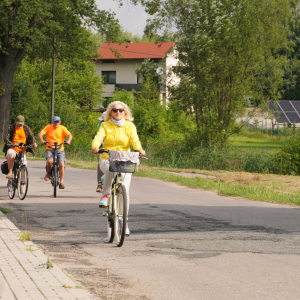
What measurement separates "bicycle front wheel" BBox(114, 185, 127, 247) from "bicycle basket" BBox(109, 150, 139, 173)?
0.25 metres

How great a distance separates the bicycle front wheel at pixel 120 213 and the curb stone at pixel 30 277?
1.06m

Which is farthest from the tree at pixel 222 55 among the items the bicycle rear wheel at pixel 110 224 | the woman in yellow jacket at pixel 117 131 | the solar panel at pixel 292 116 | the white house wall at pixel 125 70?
the white house wall at pixel 125 70

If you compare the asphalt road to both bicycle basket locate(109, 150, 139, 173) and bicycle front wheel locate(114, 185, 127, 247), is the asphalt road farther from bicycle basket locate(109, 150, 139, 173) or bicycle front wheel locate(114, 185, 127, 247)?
bicycle basket locate(109, 150, 139, 173)

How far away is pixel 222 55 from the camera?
89.9 ft

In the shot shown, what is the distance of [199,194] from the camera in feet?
45.2

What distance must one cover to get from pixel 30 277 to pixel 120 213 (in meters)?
2.18

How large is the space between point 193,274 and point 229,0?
2329 centimetres

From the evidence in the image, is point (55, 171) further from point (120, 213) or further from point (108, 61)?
point (108, 61)

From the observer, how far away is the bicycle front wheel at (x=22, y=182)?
1183 cm

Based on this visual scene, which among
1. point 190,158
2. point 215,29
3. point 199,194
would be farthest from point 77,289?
point 215,29

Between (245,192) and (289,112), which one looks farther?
(289,112)

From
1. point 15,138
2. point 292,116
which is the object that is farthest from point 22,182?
point 292,116

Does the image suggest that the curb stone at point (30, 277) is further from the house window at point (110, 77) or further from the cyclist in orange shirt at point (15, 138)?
the house window at point (110, 77)

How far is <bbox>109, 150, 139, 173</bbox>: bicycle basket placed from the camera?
695 centimetres
